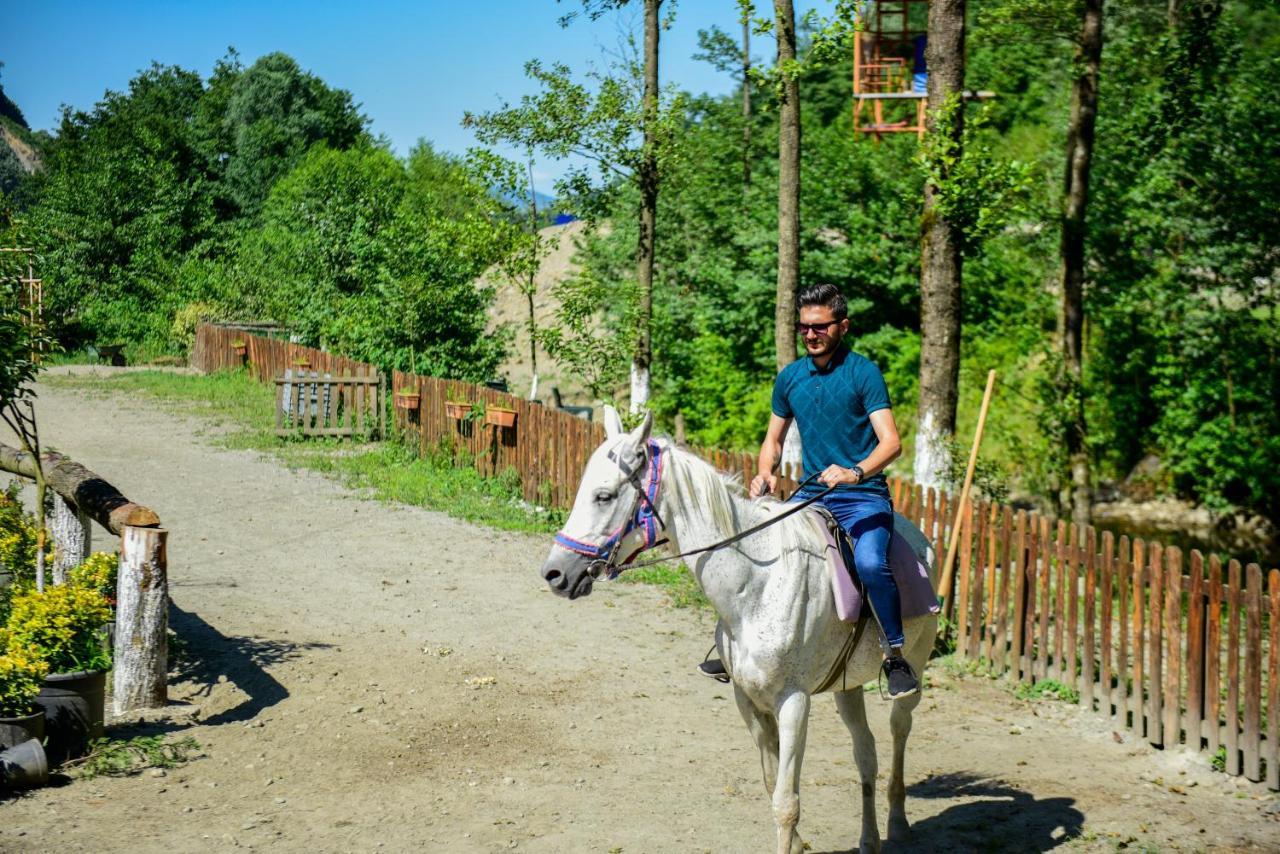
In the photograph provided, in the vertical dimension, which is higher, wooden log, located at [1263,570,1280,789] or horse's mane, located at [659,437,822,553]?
horse's mane, located at [659,437,822,553]

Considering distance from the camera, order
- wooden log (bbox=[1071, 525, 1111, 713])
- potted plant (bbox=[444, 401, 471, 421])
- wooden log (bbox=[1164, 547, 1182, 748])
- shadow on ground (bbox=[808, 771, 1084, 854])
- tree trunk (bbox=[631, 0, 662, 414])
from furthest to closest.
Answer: tree trunk (bbox=[631, 0, 662, 414]), potted plant (bbox=[444, 401, 471, 421]), wooden log (bbox=[1071, 525, 1111, 713]), wooden log (bbox=[1164, 547, 1182, 748]), shadow on ground (bbox=[808, 771, 1084, 854])

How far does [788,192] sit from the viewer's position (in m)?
14.0

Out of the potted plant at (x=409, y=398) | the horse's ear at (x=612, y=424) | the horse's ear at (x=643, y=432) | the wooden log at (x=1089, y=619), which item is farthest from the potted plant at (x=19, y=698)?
the potted plant at (x=409, y=398)

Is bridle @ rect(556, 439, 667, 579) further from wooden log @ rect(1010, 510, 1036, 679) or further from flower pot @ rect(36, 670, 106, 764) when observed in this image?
wooden log @ rect(1010, 510, 1036, 679)

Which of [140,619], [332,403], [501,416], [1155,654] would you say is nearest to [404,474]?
[501,416]

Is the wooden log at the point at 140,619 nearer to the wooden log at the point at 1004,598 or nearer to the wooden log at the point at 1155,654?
the wooden log at the point at 1004,598

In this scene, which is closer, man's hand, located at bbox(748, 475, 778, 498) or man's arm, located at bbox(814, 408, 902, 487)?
man's arm, located at bbox(814, 408, 902, 487)

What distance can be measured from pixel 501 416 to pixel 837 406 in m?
11.1

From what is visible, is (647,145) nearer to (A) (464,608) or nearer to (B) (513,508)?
(B) (513,508)

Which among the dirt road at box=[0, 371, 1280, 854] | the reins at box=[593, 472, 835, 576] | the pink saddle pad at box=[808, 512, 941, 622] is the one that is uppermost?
the reins at box=[593, 472, 835, 576]

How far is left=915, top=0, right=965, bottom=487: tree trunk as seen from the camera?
1088cm

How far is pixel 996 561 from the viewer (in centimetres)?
984

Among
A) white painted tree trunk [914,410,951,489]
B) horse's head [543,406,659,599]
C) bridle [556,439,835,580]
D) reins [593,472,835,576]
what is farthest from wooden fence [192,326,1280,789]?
horse's head [543,406,659,599]

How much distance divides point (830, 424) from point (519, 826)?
A: 2.81m
